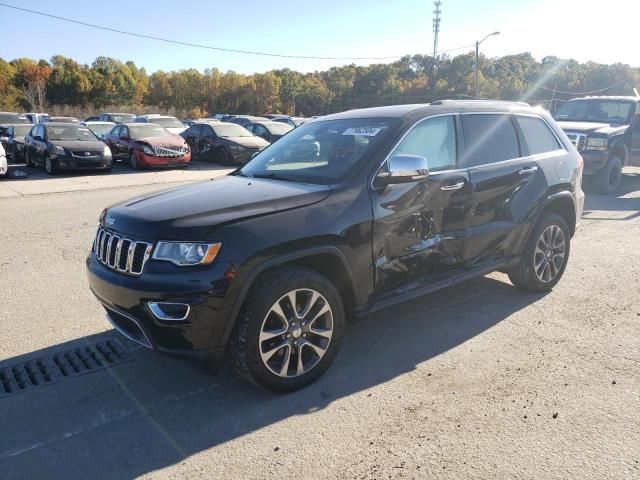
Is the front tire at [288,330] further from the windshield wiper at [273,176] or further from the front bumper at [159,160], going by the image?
the front bumper at [159,160]

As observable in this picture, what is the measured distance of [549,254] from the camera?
5.12 m

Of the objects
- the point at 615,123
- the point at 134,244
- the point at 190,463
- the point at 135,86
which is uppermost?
the point at 135,86

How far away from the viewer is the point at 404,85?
73.2 metres

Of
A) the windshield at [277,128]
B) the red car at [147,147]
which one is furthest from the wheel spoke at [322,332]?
the windshield at [277,128]

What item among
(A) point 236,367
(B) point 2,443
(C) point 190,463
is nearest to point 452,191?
(A) point 236,367

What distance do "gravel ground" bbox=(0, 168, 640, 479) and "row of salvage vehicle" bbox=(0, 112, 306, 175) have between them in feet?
37.4

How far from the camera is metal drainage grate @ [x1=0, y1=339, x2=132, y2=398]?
3.52 metres

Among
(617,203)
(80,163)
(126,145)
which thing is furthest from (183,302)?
(126,145)

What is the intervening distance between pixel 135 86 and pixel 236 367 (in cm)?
7592

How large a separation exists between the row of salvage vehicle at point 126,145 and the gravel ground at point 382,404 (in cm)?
1140

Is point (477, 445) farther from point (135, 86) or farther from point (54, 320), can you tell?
point (135, 86)

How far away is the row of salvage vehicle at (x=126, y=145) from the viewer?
15.4 m

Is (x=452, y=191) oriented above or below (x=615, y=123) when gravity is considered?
below

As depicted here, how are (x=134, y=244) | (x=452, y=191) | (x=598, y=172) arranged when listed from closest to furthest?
(x=134, y=244), (x=452, y=191), (x=598, y=172)
